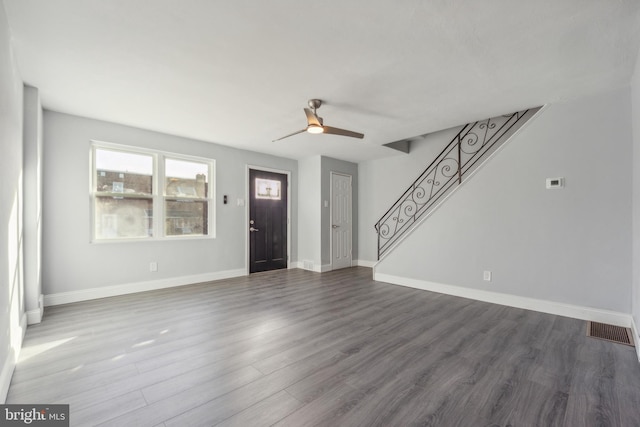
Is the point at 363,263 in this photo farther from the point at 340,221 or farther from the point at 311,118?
the point at 311,118

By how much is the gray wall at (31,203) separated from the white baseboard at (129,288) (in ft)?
2.33

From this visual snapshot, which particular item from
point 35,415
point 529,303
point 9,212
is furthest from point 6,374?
point 529,303

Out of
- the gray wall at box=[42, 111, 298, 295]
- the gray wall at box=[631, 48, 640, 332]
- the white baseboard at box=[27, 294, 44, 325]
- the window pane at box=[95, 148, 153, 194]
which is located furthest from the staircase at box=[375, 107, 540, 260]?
the white baseboard at box=[27, 294, 44, 325]

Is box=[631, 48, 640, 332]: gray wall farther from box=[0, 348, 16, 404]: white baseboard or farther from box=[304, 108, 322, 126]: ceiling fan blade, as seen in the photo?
box=[0, 348, 16, 404]: white baseboard

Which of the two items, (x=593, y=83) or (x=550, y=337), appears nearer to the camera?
(x=550, y=337)

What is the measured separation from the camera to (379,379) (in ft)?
6.78

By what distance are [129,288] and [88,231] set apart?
104 cm

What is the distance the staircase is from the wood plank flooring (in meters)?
2.37

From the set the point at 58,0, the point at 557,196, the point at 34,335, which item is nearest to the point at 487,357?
the point at 557,196

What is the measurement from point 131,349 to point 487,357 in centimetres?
320

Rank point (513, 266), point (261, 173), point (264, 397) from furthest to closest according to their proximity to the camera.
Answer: point (261, 173), point (513, 266), point (264, 397)

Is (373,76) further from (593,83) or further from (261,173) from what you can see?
(261,173)

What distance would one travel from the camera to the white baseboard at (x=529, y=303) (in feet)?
10.4

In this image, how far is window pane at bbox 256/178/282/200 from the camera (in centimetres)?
607
